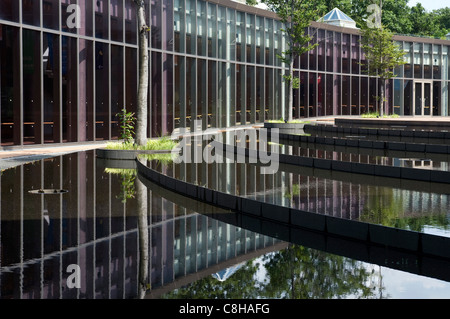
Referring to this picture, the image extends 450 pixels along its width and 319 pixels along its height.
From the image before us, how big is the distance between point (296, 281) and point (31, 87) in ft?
64.2

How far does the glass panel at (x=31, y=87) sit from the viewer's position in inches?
984

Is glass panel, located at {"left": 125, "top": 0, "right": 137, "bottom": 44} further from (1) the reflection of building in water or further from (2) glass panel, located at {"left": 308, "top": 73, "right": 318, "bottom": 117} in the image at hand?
(2) glass panel, located at {"left": 308, "top": 73, "right": 318, "bottom": 117}

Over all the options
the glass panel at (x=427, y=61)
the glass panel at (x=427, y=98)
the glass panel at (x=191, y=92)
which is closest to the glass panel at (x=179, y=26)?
the glass panel at (x=191, y=92)

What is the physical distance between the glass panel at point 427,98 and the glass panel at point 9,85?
47.8 meters

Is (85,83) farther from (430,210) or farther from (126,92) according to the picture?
(430,210)

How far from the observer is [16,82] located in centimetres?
2436

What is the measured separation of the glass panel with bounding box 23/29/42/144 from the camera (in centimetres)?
2500

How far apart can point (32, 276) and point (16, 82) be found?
17.9 meters

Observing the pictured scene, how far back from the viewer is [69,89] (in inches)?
1079

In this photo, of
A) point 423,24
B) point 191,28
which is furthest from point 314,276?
point 423,24

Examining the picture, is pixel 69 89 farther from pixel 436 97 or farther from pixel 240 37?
pixel 436 97

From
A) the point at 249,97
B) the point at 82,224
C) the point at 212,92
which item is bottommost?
the point at 82,224

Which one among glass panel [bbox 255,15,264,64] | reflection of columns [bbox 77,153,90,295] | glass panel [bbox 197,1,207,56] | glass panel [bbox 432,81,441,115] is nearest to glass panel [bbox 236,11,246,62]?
glass panel [bbox 255,15,264,64]

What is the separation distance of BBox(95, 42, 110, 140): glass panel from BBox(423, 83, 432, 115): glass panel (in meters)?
42.2
